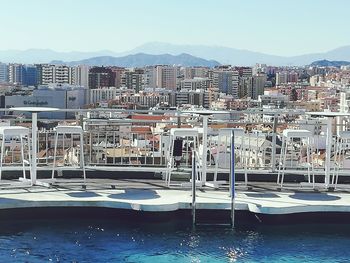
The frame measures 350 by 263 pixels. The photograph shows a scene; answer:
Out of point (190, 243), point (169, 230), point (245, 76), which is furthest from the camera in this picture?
point (245, 76)

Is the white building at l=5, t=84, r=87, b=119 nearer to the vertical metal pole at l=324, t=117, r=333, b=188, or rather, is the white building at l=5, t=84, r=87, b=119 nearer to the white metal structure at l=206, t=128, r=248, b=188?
the white metal structure at l=206, t=128, r=248, b=188

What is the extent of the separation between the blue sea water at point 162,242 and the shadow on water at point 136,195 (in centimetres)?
41

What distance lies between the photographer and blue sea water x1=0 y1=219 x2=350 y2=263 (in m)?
5.40

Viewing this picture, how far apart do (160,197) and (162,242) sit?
0.94 m

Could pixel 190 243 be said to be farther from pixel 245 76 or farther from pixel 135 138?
pixel 245 76

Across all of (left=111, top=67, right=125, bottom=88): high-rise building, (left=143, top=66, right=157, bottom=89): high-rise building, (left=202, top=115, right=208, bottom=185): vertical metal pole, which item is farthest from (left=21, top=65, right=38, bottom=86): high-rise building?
(left=202, top=115, right=208, bottom=185): vertical metal pole

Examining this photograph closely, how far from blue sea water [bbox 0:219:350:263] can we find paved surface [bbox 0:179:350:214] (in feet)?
0.64

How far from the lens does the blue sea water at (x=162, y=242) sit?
17.7ft

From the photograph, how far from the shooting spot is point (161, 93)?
114000 millimetres

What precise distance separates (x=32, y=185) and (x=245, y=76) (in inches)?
5702

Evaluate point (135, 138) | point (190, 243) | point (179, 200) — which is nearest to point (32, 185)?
point (179, 200)

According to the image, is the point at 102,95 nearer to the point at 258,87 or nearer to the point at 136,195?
the point at 258,87

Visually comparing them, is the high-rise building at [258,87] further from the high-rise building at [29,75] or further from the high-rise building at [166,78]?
the high-rise building at [29,75]

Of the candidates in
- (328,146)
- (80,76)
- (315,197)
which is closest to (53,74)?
(80,76)
